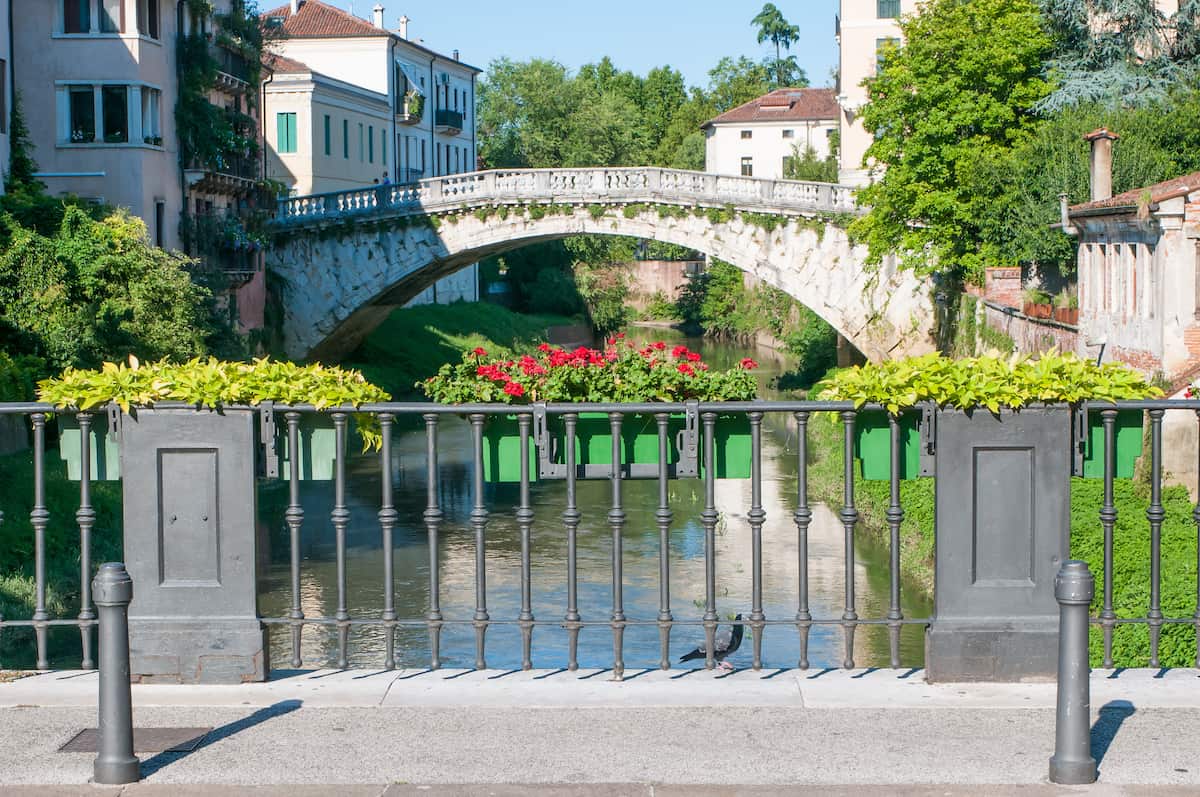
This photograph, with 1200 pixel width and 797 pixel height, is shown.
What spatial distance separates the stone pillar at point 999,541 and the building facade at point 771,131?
238 ft

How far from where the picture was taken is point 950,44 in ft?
106

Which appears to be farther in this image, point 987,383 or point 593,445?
point 593,445

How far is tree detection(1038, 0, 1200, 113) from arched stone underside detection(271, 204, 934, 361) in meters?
6.07

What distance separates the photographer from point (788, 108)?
80.3 meters

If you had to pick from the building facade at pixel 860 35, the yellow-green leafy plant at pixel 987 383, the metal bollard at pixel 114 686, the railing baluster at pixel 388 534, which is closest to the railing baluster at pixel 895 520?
the yellow-green leafy plant at pixel 987 383

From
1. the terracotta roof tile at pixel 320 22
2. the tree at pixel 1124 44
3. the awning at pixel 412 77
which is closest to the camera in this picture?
the tree at pixel 1124 44

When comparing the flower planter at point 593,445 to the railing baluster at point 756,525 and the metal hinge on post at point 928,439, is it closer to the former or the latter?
the railing baluster at point 756,525

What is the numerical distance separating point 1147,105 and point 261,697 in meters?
28.7

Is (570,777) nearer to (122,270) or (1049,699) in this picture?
(1049,699)

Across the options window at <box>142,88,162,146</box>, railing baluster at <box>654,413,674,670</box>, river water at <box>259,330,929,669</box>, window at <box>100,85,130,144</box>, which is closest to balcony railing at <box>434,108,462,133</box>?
window at <box>142,88,162,146</box>

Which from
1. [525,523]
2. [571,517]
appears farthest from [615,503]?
[525,523]

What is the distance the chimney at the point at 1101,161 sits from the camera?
28.1m

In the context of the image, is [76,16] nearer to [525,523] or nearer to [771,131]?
[525,523]

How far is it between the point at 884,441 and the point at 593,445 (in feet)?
3.88
